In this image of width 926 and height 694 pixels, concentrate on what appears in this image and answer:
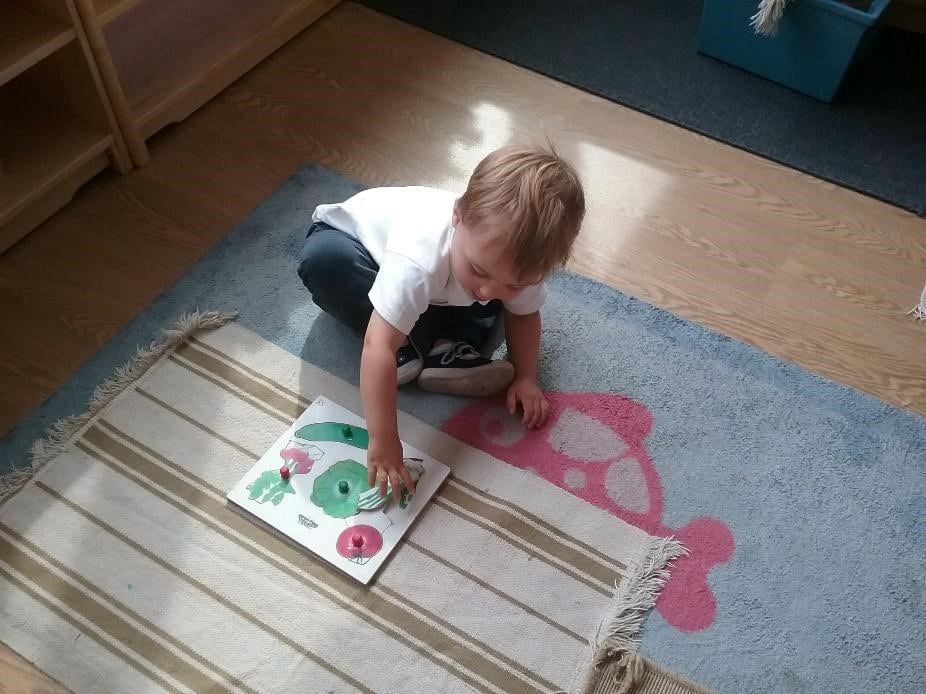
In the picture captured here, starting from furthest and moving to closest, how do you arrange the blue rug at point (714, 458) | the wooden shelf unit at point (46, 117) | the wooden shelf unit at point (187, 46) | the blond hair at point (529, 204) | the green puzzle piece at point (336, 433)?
the wooden shelf unit at point (187, 46) → the wooden shelf unit at point (46, 117) → the green puzzle piece at point (336, 433) → the blue rug at point (714, 458) → the blond hair at point (529, 204)

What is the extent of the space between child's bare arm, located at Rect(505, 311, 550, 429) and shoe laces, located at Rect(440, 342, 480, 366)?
0.05 metres

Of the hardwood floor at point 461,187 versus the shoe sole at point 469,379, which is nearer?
the shoe sole at point 469,379

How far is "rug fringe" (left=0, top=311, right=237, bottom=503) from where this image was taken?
1.06 meters

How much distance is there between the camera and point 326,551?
1001 mm

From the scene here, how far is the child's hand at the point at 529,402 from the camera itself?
1.13 m

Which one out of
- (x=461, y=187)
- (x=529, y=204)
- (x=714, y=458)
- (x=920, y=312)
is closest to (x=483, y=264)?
(x=529, y=204)

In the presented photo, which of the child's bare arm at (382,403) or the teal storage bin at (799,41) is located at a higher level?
the teal storage bin at (799,41)

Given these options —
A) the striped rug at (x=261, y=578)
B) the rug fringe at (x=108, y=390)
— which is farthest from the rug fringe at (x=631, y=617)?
the rug fringe at (x=108, y=390)

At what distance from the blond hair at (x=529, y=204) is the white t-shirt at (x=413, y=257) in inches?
3.6

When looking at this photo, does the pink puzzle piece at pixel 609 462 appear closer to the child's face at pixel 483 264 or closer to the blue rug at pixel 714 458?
the blue rug at pixel 714 458

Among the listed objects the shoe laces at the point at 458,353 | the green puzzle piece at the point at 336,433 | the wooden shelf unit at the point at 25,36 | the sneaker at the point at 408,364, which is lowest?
the green puzzle piece at the point at 336,433

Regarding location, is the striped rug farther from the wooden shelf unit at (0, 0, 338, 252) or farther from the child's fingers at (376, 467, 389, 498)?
the wooden shelf unit at (0, 0, 338, 252)

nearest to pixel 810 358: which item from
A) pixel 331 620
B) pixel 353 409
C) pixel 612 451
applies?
pixel 612 451

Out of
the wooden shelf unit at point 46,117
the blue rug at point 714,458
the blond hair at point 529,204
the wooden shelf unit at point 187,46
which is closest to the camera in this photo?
the blond hair at point 529,204
